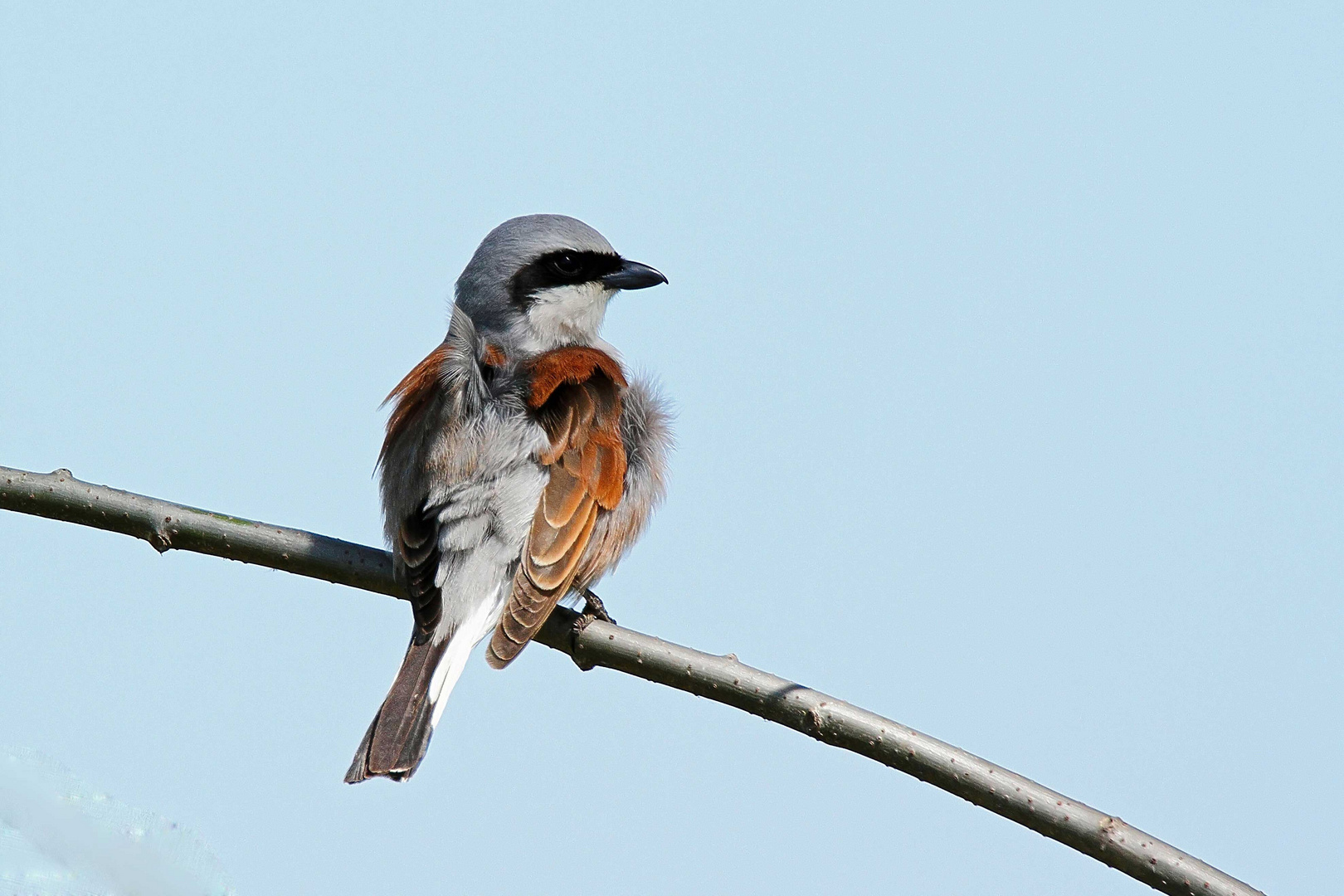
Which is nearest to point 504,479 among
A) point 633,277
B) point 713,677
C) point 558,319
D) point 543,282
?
point 558,319

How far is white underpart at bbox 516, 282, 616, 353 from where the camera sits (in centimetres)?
514

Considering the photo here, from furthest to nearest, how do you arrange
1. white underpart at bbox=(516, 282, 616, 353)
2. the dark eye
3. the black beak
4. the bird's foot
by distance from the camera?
the black beak
the dark eye
white underpart at bbox=(516, 282, 616, 353)
the bird's foot

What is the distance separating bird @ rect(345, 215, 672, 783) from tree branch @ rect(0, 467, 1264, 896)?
7.2 inches

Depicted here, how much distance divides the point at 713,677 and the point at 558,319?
2.40m

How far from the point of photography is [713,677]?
10.3 feet

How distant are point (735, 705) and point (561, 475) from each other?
4.60ft

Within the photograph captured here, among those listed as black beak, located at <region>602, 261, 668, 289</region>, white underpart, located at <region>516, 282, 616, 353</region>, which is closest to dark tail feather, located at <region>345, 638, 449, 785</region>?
white underpart, located at <region>516, 282, 616, 353</region>

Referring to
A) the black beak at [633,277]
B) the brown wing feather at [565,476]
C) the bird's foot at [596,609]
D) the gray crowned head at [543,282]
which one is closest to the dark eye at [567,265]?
the gray crowned head at [543,282]

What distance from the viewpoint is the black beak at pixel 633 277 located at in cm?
545

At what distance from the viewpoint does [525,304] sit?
520cm

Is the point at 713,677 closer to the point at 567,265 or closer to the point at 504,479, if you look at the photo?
the point at 504,479

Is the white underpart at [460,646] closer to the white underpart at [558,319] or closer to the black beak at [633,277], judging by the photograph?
the white underpart at [558,319]

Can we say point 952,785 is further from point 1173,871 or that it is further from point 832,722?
point 1173,871

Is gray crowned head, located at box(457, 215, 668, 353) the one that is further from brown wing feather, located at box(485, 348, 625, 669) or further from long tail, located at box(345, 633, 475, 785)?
long tail, located at box(345, 633, 475, 785)
